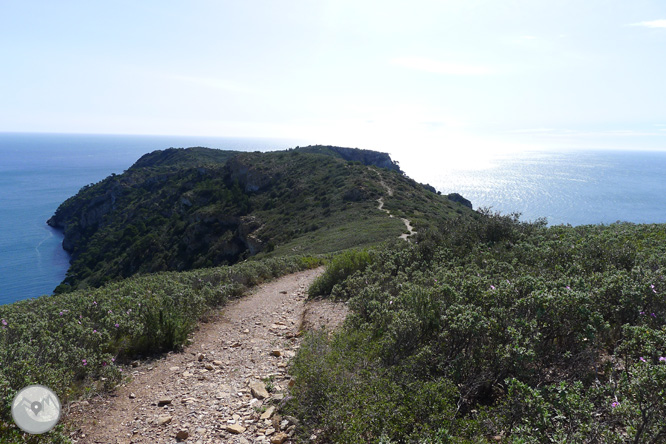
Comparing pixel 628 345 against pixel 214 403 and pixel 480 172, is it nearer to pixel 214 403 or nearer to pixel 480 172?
pixel 214 403

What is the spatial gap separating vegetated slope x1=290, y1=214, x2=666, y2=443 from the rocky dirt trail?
2.17 ft

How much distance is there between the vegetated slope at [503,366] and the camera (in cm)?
250

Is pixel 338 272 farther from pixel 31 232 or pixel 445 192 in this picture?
pixel 445 192

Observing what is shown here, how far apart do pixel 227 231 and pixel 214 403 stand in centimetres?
4442

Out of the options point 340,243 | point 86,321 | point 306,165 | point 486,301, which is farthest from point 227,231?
point 486,301

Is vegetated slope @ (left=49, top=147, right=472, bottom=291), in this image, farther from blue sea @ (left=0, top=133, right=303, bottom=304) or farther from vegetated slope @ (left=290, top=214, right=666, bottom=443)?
vegetated slope @ (left=290, top=214, right=666, bottom=443)

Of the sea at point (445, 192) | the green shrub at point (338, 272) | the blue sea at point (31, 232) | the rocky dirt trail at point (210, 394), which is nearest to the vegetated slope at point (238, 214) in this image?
the blue sea at point (31, 232)

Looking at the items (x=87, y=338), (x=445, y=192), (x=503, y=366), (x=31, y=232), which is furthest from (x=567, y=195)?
(x=31, y=232)

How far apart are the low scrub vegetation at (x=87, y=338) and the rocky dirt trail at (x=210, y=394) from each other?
0.35m

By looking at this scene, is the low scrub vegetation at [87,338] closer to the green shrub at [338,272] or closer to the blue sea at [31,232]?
the green shrub at [338,272]

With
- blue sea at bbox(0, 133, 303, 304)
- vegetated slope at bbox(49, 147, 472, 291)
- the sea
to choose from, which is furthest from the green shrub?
blue sea at bbox(0, 133, 303, 304)

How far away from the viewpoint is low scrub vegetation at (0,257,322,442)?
147 inches

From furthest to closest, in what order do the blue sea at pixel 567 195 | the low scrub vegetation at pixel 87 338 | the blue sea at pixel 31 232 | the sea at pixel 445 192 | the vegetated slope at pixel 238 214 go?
1. the blue sea at pixel 567 195
2. the sea at pixel 445 192
3. the blue sea at pixel 31 232
4. the vegetated slope at pixel 238 214
5. the low scrub vegetation at pixel 87 338

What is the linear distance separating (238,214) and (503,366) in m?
48.3
